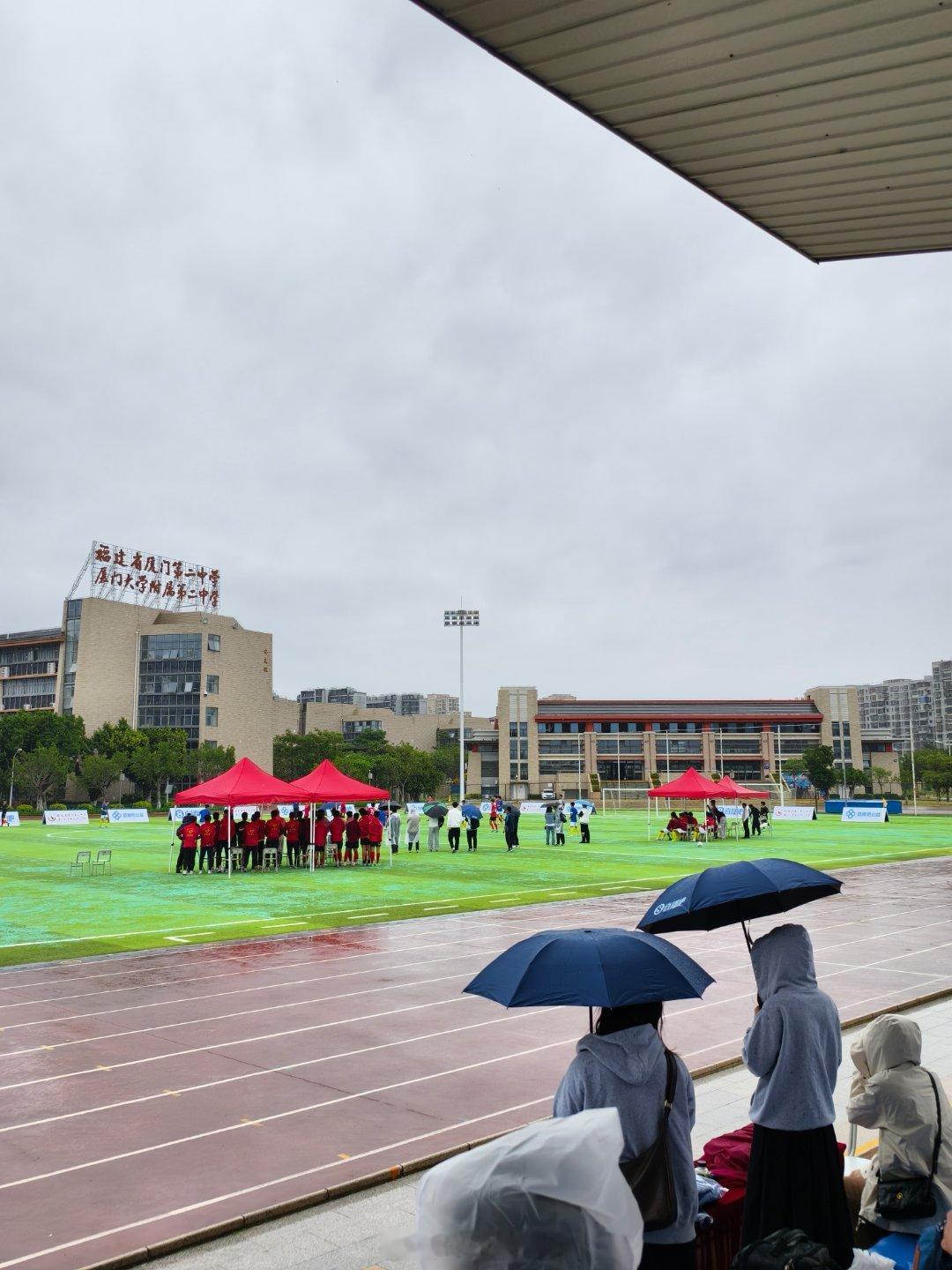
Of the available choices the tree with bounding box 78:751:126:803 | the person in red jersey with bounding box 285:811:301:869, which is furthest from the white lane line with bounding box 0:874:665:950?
the tree with bounding box 78:751:126:803

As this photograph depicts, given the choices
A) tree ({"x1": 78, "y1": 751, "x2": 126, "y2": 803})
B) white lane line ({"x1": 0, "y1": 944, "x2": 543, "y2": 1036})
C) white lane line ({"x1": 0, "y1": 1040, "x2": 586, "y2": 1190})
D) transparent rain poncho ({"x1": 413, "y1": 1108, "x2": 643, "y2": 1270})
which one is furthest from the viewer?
tree ({"x1": 78, "y1": 751, "x2": 126, "y2": 803})

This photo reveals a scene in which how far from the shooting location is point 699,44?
19.3ft

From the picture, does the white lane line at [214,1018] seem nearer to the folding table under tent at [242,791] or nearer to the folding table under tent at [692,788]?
the folding table under tent at [242,791]

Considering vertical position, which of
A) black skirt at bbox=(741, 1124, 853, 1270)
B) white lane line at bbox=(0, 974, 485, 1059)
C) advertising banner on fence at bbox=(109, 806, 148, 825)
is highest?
black skirt at bbox=(741, 1124, 853, 1270)

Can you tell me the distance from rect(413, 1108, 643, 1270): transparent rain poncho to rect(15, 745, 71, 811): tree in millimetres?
92746

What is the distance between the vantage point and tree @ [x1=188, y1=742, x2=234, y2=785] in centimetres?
9781

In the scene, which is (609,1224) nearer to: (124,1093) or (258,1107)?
(258,1107)

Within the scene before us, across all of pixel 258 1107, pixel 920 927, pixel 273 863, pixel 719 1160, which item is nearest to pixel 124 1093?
pixel 258 1107

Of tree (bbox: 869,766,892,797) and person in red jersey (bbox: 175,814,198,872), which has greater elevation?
person in red jersey (bbox: 175,814,198,872)

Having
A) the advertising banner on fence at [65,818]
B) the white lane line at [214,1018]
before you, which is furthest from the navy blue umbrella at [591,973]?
the advertising banner on fence at [65,818]

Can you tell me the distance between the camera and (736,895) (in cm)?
521

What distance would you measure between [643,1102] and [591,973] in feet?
1.81

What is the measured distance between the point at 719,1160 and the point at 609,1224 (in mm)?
3620

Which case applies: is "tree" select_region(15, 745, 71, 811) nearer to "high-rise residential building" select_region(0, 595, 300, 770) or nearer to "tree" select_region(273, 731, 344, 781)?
"high-rise residential building" select_region(0, 595, 300, 770)
